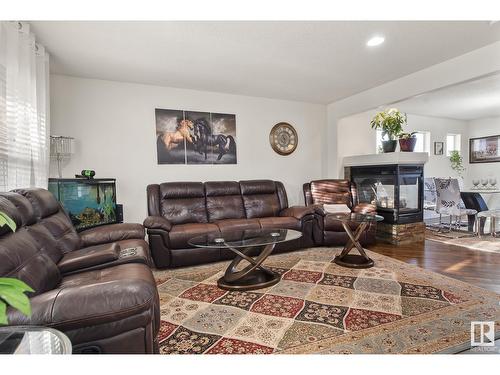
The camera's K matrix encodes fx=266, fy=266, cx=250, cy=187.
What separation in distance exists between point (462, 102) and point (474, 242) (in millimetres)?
3009

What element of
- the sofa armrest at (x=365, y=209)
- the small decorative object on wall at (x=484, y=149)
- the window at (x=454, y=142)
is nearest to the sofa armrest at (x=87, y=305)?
the sofa armrest at (x=365, y=209)

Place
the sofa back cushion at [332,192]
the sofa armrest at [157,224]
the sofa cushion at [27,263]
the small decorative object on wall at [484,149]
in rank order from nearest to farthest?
the sofa cushion at [27,263]
the sofa armrest at [157,224]
the sofa back cushion at [332,192]
the small decorative object on wall at [484,149]

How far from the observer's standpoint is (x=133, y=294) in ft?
3.68

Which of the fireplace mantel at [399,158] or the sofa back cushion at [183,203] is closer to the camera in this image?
the sofa back cushion at [183,203]

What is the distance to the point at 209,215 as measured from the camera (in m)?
3.86

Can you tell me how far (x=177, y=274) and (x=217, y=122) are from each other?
2.44m

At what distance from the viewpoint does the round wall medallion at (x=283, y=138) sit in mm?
4738

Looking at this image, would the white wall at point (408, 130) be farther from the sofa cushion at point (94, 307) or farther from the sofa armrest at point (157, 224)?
the sofa cushion at point (94, 307)

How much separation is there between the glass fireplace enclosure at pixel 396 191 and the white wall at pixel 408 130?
76 cm

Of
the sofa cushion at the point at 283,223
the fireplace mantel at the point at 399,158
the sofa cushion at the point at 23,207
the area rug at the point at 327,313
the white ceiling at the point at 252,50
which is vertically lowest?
the area rug at the point at 327,313

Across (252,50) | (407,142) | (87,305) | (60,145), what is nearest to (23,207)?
(87,305)

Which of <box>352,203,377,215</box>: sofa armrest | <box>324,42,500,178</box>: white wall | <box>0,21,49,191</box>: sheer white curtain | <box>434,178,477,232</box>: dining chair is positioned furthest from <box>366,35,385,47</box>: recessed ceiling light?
<box>434,178,477,232</box>: dining chair

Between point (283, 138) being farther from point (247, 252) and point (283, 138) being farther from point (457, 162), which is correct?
point (457, 162)
